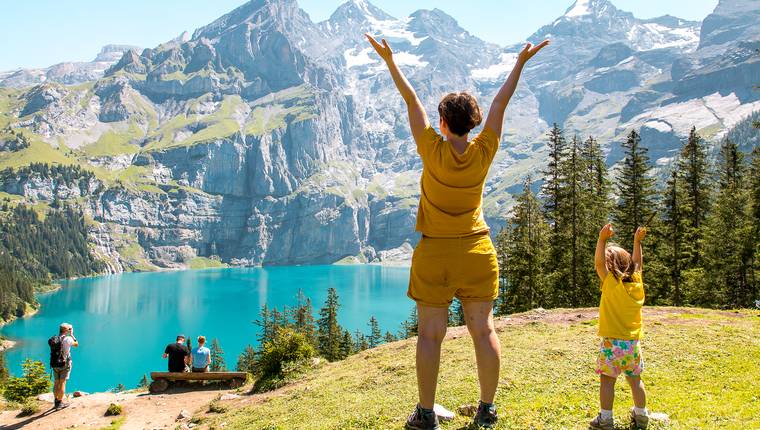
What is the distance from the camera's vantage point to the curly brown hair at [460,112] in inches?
226

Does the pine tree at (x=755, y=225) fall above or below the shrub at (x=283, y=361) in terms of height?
above

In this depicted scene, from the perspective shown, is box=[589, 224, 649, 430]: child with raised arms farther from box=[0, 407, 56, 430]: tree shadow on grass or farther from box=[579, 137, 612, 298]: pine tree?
box=[579, 137, 612, 298]: pine tree

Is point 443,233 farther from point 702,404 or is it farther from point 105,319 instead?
point 105,319

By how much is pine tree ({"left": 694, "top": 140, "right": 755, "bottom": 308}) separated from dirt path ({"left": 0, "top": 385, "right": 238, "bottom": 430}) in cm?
3692

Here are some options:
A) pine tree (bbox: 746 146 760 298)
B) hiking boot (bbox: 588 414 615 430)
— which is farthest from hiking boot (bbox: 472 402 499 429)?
pine tree (bbox: 746 146 760 298)

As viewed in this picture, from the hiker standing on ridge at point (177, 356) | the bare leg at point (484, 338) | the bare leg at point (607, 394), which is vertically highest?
the bare leg at point (484, 338)

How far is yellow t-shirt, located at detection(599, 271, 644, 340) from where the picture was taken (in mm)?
6812

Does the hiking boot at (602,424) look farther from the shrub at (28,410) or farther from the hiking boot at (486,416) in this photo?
the shrub at (28,410)

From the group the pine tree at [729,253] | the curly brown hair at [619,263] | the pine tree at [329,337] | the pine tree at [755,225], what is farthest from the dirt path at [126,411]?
the pine tree at [329,337]

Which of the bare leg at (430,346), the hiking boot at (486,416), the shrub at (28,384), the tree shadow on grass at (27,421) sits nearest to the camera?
the bare leg at (430,346)

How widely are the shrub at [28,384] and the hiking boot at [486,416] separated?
16946 mm

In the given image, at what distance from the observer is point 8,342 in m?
114

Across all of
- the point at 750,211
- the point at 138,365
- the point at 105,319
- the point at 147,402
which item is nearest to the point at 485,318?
the point at 147,402

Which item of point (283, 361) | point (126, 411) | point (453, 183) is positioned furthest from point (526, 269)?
point (453, 183)
